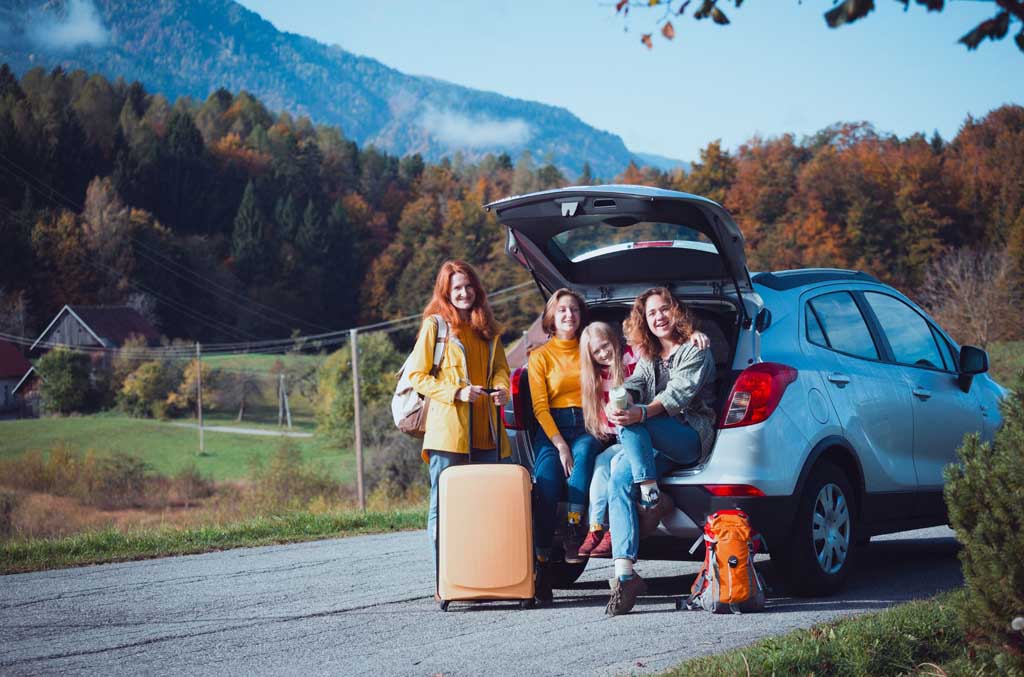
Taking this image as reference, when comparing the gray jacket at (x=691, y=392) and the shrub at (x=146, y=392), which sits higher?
the shrub at (x=146, y=392)

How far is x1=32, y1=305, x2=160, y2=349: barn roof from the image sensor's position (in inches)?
3167

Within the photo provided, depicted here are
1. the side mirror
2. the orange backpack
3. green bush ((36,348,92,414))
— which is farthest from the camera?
green bush ((36,348,92,414))

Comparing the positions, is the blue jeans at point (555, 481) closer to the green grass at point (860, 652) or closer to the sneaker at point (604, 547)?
the sneaker at point (604, 547)

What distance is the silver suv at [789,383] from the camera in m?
6.34

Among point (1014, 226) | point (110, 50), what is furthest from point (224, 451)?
point (110, 50)

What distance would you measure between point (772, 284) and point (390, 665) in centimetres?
333

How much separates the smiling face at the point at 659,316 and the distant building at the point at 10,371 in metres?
72.8

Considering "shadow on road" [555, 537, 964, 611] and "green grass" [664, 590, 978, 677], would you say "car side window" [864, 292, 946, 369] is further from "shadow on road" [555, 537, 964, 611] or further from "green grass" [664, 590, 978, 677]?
"green grass" [664, 590, 978, 677]

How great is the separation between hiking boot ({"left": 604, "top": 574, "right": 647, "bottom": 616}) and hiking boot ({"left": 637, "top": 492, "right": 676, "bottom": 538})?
30 cm

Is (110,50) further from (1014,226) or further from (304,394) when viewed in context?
(1014,226)

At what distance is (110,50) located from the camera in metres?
158

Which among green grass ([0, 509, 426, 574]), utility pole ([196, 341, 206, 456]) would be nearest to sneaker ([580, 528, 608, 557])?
green grass ([0, 509, 426, 574])

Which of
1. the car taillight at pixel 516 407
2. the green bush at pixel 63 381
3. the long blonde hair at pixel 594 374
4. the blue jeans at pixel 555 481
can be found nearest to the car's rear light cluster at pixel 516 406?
the car taillight at pixel 516 407

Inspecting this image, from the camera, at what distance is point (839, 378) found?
22.5ft
